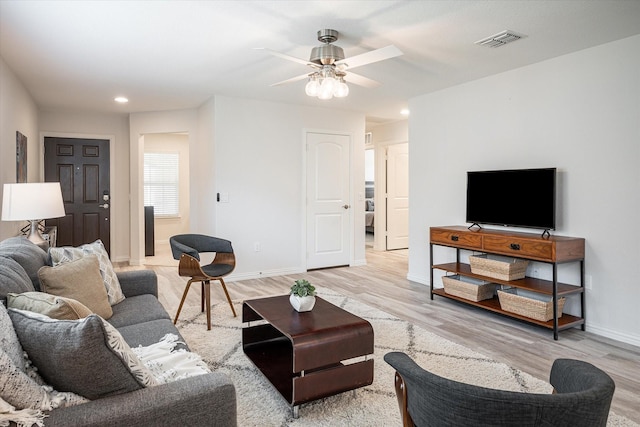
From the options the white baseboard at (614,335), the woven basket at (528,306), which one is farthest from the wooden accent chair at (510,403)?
the white baseboard at (614,335)

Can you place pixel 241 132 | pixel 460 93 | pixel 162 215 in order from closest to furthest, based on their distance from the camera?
pixel 460 93
pixel 241 132
pixel 162 215

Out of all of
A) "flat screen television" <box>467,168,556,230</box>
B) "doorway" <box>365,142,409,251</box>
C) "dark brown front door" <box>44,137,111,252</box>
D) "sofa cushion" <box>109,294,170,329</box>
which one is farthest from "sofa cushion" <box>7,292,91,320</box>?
"doorway" <box>365,142,409,251</box>

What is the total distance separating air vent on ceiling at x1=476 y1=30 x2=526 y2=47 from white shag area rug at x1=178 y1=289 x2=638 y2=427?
7.89ft

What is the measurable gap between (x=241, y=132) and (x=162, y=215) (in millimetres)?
4049

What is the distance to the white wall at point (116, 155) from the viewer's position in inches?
249

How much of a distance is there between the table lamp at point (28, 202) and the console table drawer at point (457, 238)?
363cm

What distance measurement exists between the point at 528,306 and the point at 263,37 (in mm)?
3071

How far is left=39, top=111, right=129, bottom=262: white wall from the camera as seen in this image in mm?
6328

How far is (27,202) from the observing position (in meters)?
3.24

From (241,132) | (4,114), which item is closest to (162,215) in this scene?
(241,132)

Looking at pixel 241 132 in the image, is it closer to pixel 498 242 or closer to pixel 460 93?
pixel 460 93

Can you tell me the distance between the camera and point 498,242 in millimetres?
3600

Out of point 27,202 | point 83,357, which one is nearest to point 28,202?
point 27,202

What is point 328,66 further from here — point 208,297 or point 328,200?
point 328,200
